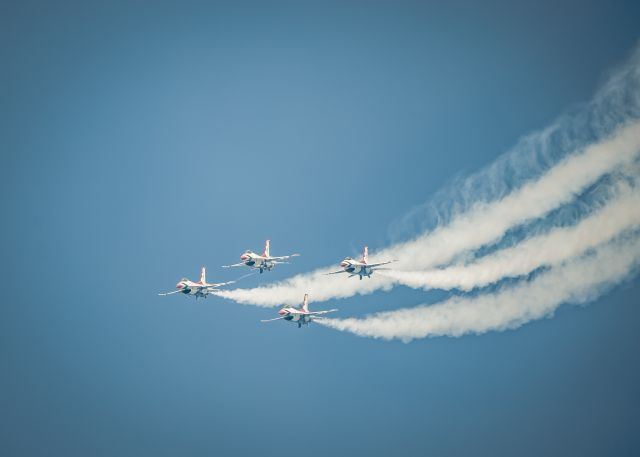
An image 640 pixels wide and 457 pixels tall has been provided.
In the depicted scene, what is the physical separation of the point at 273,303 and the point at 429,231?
1749cm

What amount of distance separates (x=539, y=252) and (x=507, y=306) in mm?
6391

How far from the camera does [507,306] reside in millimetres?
59469

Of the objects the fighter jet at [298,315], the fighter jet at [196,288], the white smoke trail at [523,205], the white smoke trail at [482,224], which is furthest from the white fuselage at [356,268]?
the fighter jet at [196,288]

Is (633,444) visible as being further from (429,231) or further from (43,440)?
(43,440)

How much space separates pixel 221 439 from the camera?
83.3 meters

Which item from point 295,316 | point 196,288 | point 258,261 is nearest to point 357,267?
point 295,316

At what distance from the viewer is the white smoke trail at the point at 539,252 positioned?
1962 inches

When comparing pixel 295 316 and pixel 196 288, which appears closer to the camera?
pixel 295 316

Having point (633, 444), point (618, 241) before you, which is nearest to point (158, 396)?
point (633, 444)

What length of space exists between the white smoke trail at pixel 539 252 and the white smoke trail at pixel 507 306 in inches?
41.6

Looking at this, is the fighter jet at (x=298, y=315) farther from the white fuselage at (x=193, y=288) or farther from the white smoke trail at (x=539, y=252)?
the white smoke trail at (x=539, y=252)

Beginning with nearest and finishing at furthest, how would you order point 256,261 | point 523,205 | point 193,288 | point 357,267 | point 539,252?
1. point 523,205
2. point 539,252
3. point 357,267
4. point 256,261
5. point 193,288

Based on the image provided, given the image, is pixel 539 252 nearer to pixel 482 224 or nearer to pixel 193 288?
pixel 482 224

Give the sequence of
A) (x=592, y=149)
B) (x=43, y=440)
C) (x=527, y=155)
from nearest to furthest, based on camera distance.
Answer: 1. (x=592, y=149)
2. (x=527, y=155)
3. (x=43, y=440)
